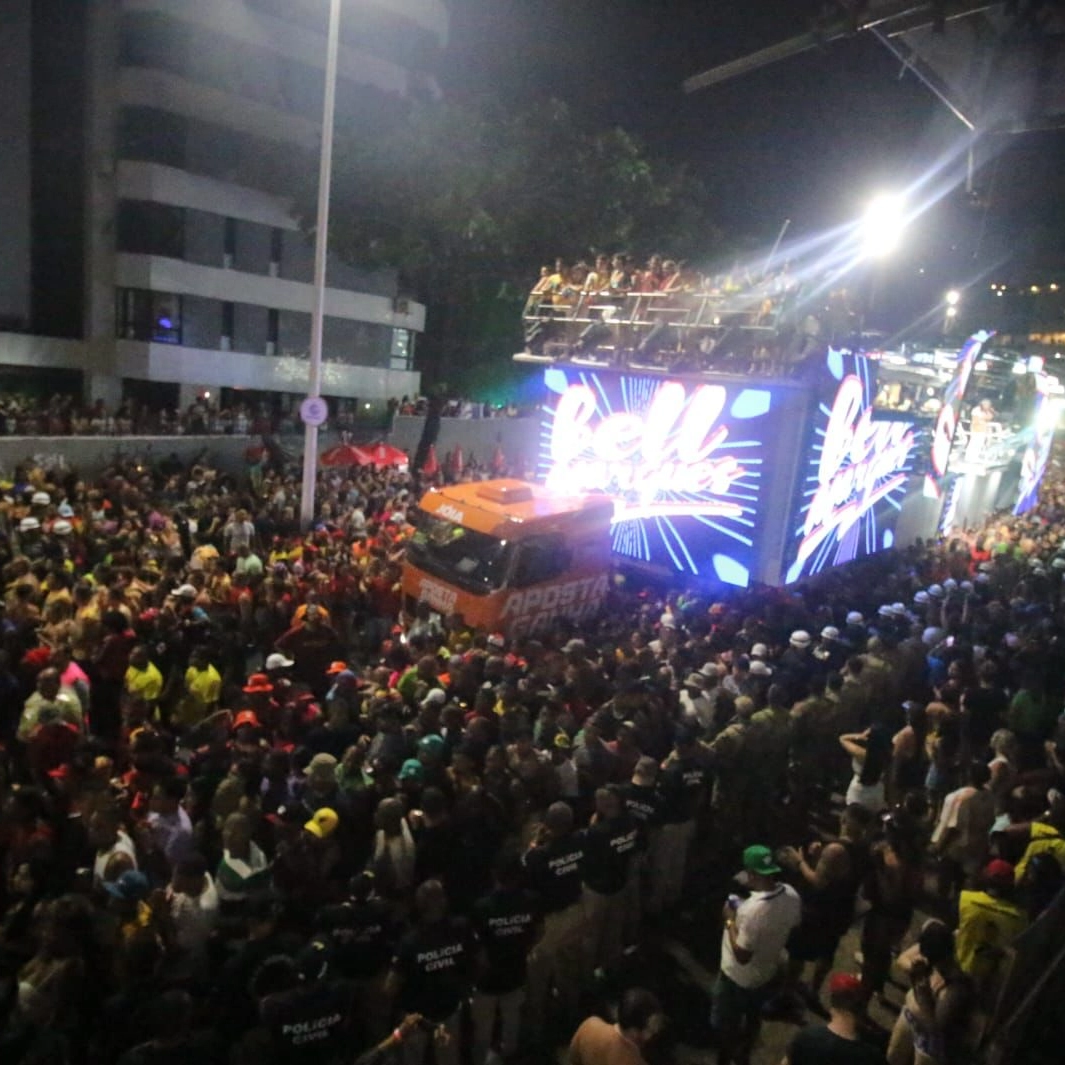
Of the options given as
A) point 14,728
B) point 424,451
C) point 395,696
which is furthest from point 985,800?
point 424,451

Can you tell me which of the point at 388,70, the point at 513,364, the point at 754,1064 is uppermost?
the point at 388,70

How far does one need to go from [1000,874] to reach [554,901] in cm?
258

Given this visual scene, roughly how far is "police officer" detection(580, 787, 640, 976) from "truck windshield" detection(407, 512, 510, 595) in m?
5.63

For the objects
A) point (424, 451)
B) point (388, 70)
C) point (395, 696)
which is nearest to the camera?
point (395, 696)

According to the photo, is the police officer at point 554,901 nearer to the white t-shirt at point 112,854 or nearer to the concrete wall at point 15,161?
the white t-shirt at point 112,854

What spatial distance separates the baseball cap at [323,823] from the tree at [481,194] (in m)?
18.6

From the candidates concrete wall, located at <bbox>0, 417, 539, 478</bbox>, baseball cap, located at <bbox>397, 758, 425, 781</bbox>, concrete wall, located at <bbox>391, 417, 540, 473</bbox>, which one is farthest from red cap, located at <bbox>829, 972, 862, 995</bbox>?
concrete wall, located at <bbox>391, 417, 540, 473</bbox>

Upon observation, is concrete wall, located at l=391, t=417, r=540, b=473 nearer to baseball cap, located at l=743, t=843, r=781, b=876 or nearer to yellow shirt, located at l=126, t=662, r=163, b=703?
yellow shirt, located at l=126, t=662, r=163, b=703

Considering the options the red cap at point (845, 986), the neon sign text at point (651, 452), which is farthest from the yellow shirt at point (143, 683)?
the neon sign text at point (651, 452)

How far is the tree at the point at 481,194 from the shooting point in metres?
21.9

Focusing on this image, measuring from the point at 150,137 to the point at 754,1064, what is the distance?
2746 cm

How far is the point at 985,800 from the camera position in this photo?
666 cm

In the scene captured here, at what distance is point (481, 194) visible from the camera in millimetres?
22062

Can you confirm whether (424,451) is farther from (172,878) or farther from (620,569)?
(172,878)
